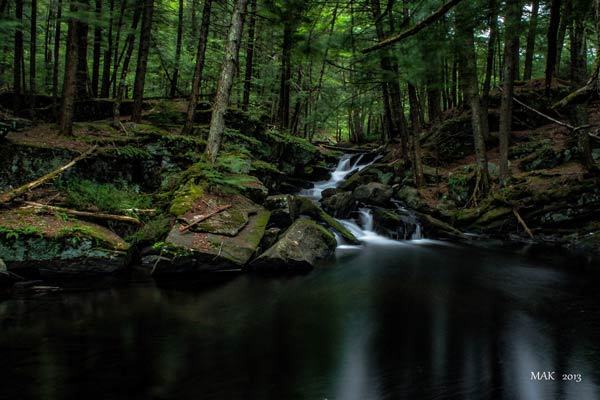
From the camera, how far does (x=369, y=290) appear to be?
6922 millimetres

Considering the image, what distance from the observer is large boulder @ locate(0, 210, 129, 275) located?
20.6ft

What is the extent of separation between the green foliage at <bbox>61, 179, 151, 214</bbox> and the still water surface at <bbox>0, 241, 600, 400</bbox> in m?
2.73

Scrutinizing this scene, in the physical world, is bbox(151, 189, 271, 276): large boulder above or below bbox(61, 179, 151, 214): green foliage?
below

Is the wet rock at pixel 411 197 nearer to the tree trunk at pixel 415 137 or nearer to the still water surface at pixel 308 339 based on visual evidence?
the tree trunk at pixel 415 137

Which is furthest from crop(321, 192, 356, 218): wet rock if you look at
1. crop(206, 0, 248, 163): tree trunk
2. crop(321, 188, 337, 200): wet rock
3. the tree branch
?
the tree branch

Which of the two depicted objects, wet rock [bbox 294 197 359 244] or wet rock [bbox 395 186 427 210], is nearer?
wet rock [bbox 294 197 359 244]

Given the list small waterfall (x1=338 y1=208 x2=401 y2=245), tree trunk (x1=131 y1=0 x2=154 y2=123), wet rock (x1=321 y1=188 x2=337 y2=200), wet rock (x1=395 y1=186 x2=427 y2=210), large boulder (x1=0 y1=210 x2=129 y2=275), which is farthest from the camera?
wet rock (x1=321 y1=188 x2=337 y2=200)

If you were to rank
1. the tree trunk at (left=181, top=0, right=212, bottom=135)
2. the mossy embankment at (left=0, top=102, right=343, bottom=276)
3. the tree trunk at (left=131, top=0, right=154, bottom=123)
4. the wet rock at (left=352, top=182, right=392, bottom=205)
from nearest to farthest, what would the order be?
the mossy embankment at (left=0, top=102, right=343, bottom=276) → the tree trunk at (left=181, top=0, right=212, bottom=135) → the tree trunk at (left=131, top=0, right=154, bottom=123) → the wet rock at (left=352, top=182, right=392, bottom=205)

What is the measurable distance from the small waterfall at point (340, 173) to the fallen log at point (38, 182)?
386 inches

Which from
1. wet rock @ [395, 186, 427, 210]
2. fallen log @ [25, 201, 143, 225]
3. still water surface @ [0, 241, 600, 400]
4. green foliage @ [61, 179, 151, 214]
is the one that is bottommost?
still water surface @ [0, 241, 600, 400]

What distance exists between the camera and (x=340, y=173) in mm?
20391

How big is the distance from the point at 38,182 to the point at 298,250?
6.58 m

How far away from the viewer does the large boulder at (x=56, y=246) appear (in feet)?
20.6

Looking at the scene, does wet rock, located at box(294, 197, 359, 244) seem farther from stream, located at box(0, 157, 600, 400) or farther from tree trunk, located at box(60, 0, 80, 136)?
tree trunk, located at box(60, 0, 80, 136)
